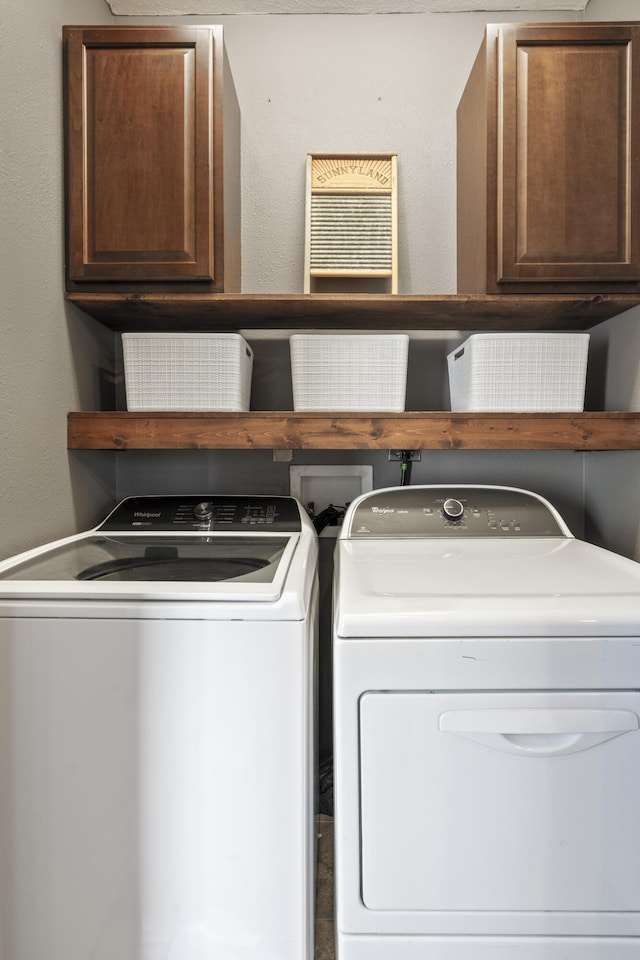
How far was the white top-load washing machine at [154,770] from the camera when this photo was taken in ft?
3.33

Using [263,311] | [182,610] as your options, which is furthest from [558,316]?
[182,610]

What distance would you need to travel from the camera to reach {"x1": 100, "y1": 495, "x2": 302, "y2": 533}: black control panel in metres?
1.69

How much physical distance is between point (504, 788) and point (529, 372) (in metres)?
1.12

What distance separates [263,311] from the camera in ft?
5.73

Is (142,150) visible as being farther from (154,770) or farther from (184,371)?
(154,770)

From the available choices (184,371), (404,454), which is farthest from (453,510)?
(184,371)

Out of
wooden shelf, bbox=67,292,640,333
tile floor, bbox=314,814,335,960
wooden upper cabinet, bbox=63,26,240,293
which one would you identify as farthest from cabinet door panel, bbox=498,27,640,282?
tile floor, bbox=314,814,335,960

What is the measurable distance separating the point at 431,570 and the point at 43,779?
89 cm

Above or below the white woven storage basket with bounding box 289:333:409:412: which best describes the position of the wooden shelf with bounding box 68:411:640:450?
below

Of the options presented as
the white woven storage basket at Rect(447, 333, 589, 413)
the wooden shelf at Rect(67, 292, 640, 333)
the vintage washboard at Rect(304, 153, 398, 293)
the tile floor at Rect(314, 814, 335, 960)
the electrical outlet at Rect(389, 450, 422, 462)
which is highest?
the vintage washboard at Rect(304, 153, 398, 293)

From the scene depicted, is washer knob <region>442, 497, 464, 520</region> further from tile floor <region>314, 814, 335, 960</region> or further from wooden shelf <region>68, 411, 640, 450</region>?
Answer: tile floor <region>314, 814, 335, 960</region>

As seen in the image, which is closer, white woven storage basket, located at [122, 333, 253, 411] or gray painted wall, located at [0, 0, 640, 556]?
white woven storage basket, located at [122, 333, 253, 411]

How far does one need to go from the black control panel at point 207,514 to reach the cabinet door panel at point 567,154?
0.97 m

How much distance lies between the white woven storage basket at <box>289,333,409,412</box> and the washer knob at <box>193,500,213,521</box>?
446mm
